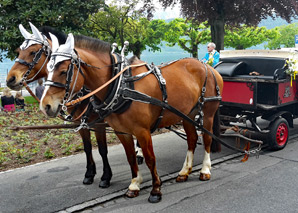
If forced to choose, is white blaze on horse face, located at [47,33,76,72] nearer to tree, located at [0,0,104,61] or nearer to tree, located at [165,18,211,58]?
tree, located at [0,0,104,61]

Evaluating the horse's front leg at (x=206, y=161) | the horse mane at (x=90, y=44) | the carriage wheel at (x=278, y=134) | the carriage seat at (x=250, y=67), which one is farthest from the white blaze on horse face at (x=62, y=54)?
the carriage wheel at (x=278, y=134)

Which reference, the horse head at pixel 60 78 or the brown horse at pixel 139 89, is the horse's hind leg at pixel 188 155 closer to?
the brown horse at pixel 139 89

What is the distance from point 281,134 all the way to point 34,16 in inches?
400

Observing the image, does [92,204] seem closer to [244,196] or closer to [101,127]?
[101,127]

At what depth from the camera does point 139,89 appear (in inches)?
146

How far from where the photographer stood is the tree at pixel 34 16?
1126 centimetres

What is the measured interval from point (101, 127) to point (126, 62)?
3.81ft

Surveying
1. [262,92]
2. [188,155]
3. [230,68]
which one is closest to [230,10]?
[230,68]

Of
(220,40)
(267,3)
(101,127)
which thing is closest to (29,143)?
(101,127)

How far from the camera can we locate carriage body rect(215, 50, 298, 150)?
5.71m

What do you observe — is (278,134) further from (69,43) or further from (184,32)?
(184,32)

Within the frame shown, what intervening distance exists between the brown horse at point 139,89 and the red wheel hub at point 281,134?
1.95 meters

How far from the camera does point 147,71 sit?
3912 millimetres

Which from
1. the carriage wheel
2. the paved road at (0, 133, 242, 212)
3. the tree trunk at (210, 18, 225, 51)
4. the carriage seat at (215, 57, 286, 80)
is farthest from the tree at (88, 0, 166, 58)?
the carriage wheel
